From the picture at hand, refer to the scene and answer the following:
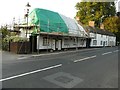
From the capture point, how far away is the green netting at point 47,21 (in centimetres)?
3142

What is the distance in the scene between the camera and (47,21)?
107 ft

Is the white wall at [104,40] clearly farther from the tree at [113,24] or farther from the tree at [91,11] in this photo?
the tree at [91,11]

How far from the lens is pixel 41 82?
372 inches

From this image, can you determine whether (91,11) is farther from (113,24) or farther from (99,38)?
(99,38)

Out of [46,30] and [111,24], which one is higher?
[111,24]

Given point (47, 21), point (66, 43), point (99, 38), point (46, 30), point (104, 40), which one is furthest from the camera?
point (104, 40)

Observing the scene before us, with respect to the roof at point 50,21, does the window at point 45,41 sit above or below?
below

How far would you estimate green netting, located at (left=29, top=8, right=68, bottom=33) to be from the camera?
31417 mm

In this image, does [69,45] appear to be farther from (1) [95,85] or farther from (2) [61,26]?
(1) [95,85]

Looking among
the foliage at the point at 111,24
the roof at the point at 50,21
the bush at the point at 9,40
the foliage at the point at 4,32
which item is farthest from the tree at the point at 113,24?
the bush at the point at 9,40

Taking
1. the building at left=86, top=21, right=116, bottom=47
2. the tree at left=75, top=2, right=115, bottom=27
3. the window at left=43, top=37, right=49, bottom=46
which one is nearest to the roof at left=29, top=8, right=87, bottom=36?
the window at left=43, top=37, right=49, bottom=46

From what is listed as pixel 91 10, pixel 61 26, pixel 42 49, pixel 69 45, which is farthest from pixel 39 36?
pixel 91 10

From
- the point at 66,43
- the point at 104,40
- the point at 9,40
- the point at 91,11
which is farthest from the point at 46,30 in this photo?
the point at 91,11

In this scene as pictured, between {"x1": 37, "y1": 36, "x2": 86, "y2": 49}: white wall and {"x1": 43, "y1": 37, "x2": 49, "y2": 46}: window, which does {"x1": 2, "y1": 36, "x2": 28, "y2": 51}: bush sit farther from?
{"x1": 43, "y1": 37, "x2": 49, "y2": 46}: window
